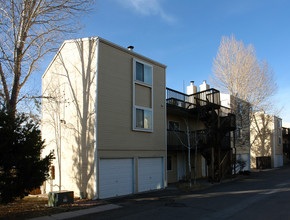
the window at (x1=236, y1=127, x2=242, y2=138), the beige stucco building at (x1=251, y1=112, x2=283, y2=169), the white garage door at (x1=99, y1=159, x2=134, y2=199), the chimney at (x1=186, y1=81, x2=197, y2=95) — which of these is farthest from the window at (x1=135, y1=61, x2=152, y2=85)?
the beige stucco building at (x1=251, y1=112, x2=283, y2=169)

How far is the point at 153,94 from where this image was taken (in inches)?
643

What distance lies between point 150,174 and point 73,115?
592cm

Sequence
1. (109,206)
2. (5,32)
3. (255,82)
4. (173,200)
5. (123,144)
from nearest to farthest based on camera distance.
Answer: (109,206) → (173,200) → (5,32) → (123,144) → (255,82)

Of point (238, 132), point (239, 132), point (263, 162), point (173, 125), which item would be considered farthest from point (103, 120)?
point (263, 162)

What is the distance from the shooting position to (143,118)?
1542 cm

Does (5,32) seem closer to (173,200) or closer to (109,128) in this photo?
(109,128)

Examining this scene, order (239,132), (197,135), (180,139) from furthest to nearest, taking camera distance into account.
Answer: (239,132) < (197,135) < (180,139)

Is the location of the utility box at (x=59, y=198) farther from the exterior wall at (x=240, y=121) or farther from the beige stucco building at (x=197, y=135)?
the exterior wall at (x=240, y=121)

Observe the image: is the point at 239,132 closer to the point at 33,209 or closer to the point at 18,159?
the point at 33,209

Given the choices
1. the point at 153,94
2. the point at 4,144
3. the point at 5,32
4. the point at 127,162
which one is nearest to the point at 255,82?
the point at 153,94

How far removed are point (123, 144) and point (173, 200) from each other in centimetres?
405

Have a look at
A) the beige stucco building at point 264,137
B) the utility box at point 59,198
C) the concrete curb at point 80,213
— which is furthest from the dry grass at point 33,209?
the beige stucco building at point 264,137

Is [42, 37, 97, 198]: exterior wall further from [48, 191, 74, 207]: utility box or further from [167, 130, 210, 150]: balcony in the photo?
[167, 130, 210, 150]: balcony

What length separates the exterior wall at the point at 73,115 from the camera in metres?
12.8
